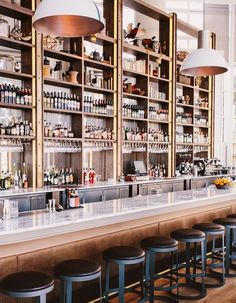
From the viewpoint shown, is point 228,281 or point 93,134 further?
point 93,134

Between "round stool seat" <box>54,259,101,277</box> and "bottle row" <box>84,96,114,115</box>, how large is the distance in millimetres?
3769

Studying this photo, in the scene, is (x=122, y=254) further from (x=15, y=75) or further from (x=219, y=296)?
(x=15, y=75)

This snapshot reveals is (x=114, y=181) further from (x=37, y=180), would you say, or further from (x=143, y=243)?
(x=143, y=243)

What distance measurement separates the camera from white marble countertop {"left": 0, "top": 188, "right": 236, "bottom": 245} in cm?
259

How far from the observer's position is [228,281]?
4391 mm

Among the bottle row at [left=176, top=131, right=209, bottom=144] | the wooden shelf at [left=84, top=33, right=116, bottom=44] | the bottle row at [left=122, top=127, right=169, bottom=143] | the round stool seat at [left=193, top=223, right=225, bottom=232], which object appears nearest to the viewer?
the round stool seat at [left=193, top=223, right=225, bottom=232]

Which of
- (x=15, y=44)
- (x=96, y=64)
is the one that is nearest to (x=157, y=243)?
(x=15, y=44)

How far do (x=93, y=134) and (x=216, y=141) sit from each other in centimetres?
473

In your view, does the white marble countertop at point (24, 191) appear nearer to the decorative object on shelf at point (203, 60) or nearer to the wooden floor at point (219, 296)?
the wooden floor at point (219, 296)

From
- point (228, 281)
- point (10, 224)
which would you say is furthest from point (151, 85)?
point (10, 224)

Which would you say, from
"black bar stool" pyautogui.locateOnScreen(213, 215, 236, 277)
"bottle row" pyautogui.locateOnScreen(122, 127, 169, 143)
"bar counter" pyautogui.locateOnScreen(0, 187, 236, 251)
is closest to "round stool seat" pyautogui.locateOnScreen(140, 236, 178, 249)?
"bar counter" pyautogui.locateOnScreen(0, 187, 236, 251)

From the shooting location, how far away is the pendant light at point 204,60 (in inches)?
178

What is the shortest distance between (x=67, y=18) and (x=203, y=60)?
6.26 ft

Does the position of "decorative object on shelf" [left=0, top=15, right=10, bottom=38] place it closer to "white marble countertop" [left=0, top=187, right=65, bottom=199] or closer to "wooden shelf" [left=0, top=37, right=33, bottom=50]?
"wooden shelf" [left=0, top=37, right=33, bottom=50]
